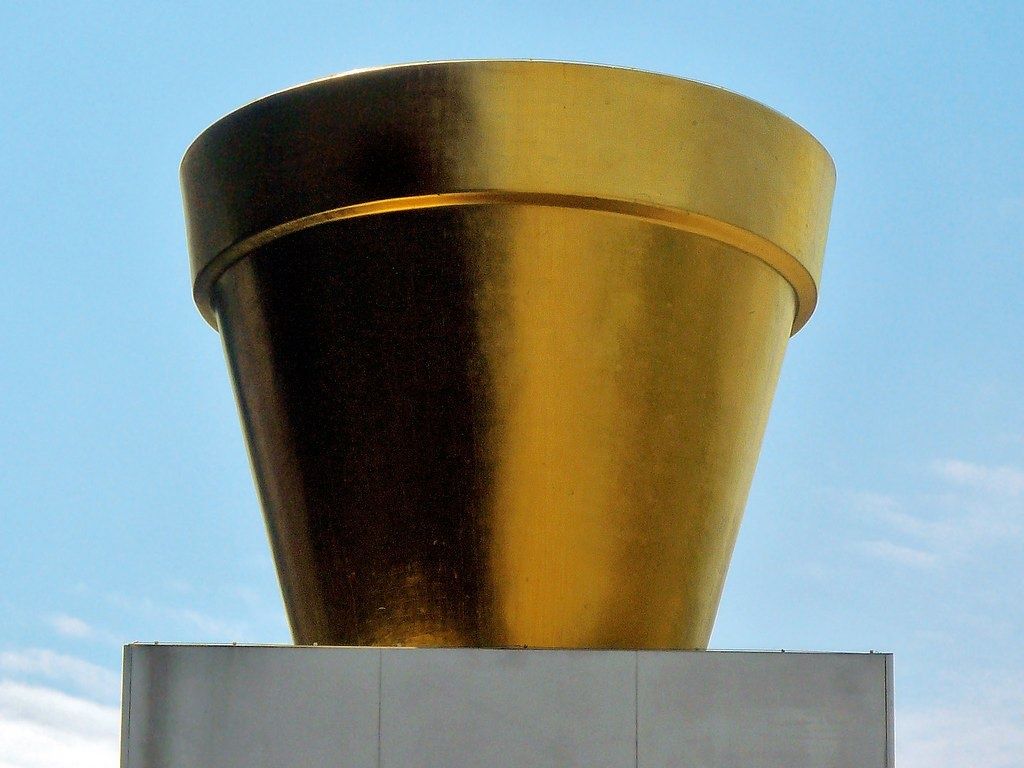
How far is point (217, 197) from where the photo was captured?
10898 millimetres

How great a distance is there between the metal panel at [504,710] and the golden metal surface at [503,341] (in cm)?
82

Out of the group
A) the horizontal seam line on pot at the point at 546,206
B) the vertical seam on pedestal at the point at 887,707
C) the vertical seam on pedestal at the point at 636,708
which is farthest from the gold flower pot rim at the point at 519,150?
the vertical seam on pedestal at the point at 887,707

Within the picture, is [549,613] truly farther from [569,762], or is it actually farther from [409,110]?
[409,110]

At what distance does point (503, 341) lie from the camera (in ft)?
32.1

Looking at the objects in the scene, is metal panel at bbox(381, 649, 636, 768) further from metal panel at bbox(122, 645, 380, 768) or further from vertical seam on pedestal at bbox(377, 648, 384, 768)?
metal panel at bbox(122, 645, 380, 768)

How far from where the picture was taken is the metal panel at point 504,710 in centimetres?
872

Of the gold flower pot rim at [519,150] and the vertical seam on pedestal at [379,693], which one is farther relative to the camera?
the gold flower pot rim at [519,150]

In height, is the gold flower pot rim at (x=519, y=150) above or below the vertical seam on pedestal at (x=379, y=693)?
above

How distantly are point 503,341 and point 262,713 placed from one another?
2.87 meters

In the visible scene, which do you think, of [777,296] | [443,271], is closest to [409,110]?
[443,271]

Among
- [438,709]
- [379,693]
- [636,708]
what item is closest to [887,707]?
[636,708]

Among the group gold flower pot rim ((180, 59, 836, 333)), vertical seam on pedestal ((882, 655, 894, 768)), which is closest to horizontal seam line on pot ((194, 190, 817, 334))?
gold flower pot rim ((180, 59, 836, 333))

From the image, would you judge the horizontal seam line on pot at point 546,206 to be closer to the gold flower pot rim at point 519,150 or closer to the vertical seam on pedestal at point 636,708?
the gold flower pot rim at point 519,150

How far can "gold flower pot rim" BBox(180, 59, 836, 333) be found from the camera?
32.4 feet
